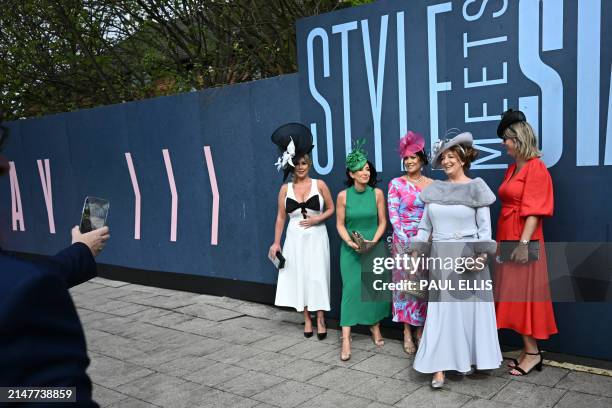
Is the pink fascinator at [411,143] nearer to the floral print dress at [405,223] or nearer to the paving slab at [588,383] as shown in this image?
the floral print dress at [405,223]

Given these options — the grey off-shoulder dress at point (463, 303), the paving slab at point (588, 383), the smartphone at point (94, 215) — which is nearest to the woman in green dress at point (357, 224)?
the grey off-shoulder dress at point (463, 303)

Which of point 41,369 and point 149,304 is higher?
point 41,369

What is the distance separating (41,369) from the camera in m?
1.27

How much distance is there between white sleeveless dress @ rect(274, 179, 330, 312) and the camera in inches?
210

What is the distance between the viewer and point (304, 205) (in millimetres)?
5348

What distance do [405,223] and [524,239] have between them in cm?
102

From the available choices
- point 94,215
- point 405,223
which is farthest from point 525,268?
point 94,215

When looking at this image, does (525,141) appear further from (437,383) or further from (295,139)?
(295,139)

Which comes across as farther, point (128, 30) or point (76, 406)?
point (128, 30)

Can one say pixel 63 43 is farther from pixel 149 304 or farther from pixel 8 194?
pixel 149 304

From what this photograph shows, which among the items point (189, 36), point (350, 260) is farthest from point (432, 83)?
point (189, 36)

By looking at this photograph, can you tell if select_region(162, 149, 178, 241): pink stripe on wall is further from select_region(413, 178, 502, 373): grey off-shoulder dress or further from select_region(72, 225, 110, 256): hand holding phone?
select_region(72, 225, 110, 256): hand holding phone

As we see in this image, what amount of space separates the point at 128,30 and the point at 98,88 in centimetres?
156

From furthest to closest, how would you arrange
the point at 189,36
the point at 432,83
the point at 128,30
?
the point at 128,30 < the point at 189,36 < the point at 432,83
